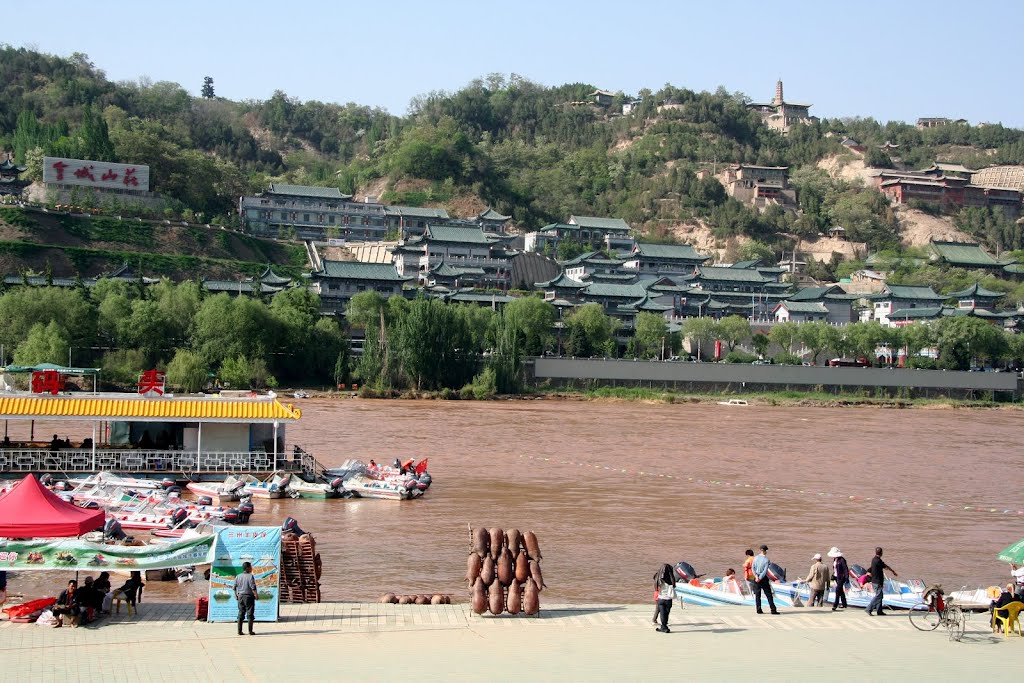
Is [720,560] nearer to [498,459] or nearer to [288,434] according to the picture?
[498,459]

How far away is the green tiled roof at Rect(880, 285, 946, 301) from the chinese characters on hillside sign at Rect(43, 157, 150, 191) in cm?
6642

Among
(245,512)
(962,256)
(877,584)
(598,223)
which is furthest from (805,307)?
(877,584)

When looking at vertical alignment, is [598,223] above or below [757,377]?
above

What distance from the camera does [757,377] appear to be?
79.1 meters

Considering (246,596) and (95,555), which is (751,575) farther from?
(95,555)

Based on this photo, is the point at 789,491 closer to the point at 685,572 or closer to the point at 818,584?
the point at 685,572

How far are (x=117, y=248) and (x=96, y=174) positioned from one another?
12035mm

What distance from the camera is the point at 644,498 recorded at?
31781 mm

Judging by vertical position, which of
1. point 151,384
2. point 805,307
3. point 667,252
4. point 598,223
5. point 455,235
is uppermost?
point 598,223

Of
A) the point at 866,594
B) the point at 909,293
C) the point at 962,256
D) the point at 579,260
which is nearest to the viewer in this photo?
the point at 866,594

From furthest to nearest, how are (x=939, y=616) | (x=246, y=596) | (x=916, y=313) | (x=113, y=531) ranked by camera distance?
(x=916, y=313) → (x=113, y=531) → (x=939, y=616) → (x=246, y=596)

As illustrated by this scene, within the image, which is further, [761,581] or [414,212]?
[414,212]

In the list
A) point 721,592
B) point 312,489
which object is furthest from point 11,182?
point 721,592

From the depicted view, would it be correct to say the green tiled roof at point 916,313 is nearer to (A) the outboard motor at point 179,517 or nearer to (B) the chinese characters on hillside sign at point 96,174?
(B) the chinese characters on hillside sign at point 96,174
